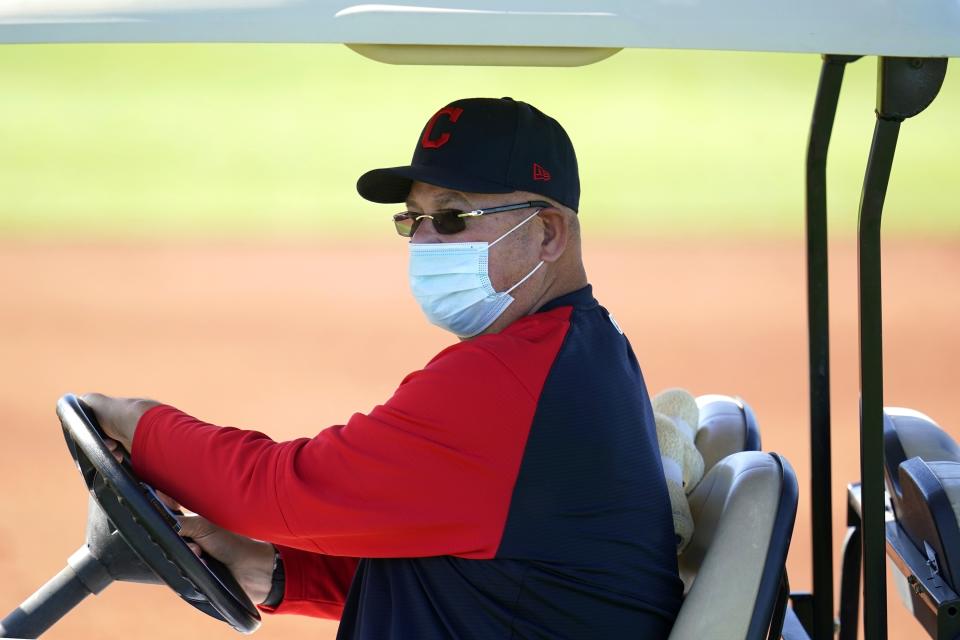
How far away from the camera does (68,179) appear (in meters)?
19.7

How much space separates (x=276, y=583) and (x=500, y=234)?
0.80m

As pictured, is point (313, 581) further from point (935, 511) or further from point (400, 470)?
point (935, 511)

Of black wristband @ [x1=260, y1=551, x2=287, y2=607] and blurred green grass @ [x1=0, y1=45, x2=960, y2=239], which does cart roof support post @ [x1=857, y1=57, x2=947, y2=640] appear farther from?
blurred green grass @ [x1=0, y1=45, x2=960, y2=239]

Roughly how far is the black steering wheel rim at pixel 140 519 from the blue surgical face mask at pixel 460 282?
57 centimetres

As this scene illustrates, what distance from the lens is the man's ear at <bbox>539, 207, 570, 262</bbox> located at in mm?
2043

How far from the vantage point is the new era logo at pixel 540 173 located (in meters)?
2.02

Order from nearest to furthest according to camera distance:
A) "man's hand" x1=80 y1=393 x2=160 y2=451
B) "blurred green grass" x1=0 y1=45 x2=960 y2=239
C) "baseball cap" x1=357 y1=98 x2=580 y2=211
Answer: "man's hand" x1=80 y1=393 x2=160 y2=451 → "baseball cap" x1=357 y1=98 x2=580 y2=211 → "blurred green grass" x1=0 y1=45 x2=960 y2=239

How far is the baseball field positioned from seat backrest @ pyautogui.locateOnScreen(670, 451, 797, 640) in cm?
327

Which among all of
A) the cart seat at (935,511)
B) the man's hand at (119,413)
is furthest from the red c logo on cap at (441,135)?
the cart seat at (935,511)

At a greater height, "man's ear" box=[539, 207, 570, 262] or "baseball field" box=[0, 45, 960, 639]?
"man's ear" box=[539, 207, 570, 262]

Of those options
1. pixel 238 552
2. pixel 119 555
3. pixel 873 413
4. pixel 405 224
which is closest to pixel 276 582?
pixel 238 552

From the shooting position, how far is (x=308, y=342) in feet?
38.3

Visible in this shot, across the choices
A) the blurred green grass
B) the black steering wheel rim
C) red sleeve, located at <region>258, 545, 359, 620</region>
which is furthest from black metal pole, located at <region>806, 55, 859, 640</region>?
the blurred green grass

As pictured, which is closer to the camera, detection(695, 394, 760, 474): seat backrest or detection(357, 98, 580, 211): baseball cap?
detection(357, 98, 580, 211): baseball cap
